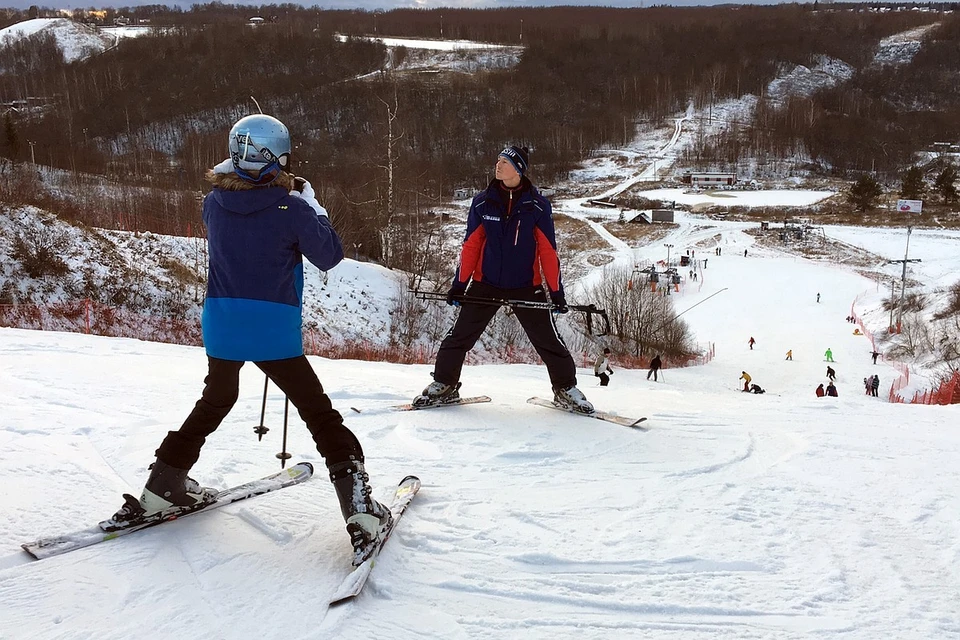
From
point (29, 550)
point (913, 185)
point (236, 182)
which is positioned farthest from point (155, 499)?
point (913, 185)

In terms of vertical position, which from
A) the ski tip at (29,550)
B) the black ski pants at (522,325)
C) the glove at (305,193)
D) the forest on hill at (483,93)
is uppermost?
the forest on hill at (483,93)

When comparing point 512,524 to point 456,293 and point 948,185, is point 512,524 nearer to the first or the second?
point 456,293

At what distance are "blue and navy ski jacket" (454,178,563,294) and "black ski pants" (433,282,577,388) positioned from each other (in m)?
0.09

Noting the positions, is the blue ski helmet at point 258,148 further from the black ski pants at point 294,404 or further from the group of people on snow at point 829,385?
the group of people on snow at point 829,385

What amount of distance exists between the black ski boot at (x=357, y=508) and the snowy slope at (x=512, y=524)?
0.42 ft

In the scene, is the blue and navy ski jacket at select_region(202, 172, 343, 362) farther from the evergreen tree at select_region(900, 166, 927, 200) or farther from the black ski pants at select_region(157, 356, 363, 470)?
the evergreen tree at select_region(900, 166, 927, 200)

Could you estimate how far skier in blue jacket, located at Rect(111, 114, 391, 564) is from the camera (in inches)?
113

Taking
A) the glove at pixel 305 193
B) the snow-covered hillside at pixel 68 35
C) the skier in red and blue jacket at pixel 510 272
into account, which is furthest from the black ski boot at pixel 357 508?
the snow-covered hillside at pixel 68 35

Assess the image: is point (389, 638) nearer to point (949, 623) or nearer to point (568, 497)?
point (568, 497)

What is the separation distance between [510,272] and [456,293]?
0.48 m

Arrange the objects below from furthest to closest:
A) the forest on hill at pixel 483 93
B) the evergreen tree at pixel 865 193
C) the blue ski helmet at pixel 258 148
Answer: the forest on hill at pixel 483 93 → the evergreen tree at pixel 865 193 → the blue ski helmet at pixel 258 148

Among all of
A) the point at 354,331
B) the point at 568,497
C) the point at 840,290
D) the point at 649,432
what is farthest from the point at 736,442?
the point at 840,290

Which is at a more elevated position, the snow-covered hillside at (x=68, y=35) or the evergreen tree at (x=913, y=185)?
the snow-covered hillside at (x=68, y=35)

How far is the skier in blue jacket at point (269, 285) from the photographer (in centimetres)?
288
